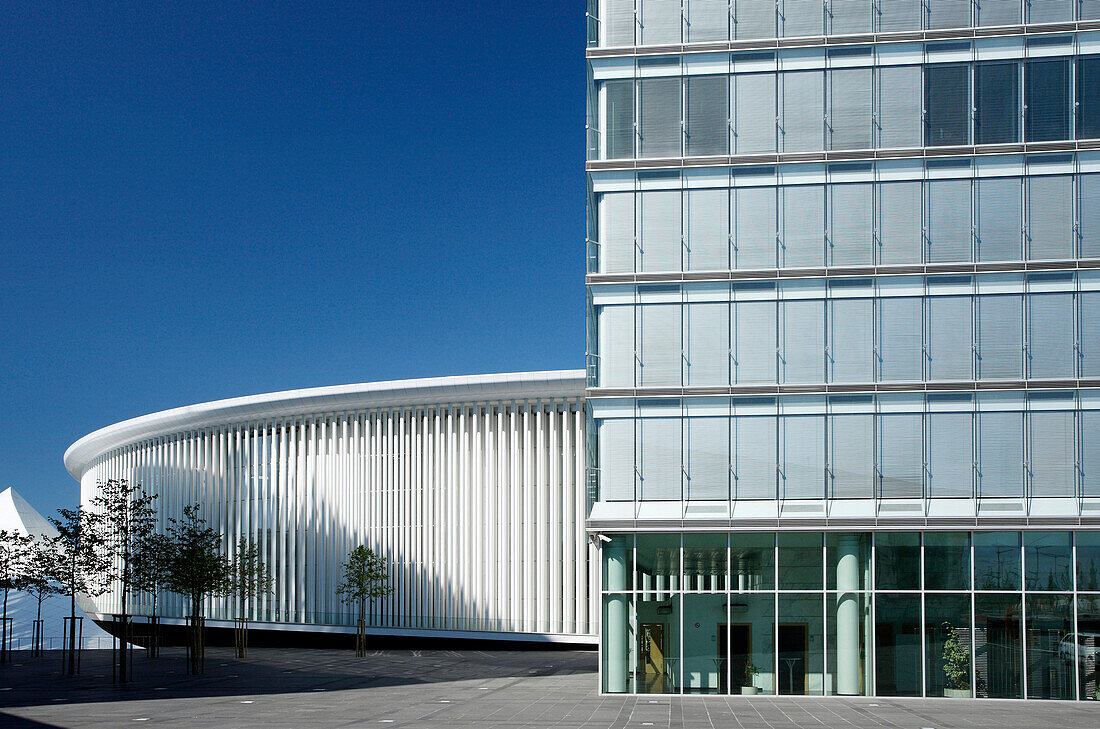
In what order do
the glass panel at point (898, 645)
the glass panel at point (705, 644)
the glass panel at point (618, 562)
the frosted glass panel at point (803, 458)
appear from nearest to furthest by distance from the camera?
the glass panel at point (898, 645), the glass panel at point (705, 644), the frosted glass panel at point (803, 458), the glass panel at point (618, 562)

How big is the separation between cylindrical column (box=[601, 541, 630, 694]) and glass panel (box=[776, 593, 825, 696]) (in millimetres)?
3992

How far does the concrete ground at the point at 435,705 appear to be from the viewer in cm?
2316

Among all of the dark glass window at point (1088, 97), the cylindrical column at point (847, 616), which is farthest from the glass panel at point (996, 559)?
the dark glass window at point (1088, 97)

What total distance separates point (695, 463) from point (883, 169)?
9556 millimetres

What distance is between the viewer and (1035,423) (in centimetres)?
2834

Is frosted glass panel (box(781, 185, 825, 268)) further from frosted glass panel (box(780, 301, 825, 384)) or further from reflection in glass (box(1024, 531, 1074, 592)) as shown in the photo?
reflection in glass (box(1024, 531, 1074, 592))

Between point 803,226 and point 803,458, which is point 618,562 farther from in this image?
point 803,226

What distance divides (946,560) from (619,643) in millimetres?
8808

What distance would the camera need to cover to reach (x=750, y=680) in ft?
91.8

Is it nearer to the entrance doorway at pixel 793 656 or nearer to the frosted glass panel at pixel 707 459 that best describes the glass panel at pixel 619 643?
the frosted glass panel at pixel 707 459

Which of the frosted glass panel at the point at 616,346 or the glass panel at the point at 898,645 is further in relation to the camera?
the frosted glass panel at the point at 616,346

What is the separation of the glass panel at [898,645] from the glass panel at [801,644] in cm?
146

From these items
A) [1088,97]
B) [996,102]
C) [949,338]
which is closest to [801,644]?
[949,338]

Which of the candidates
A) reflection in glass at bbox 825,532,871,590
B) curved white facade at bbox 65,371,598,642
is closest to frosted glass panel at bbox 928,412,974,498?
reflection in glass at bbox 825,532,871,590
